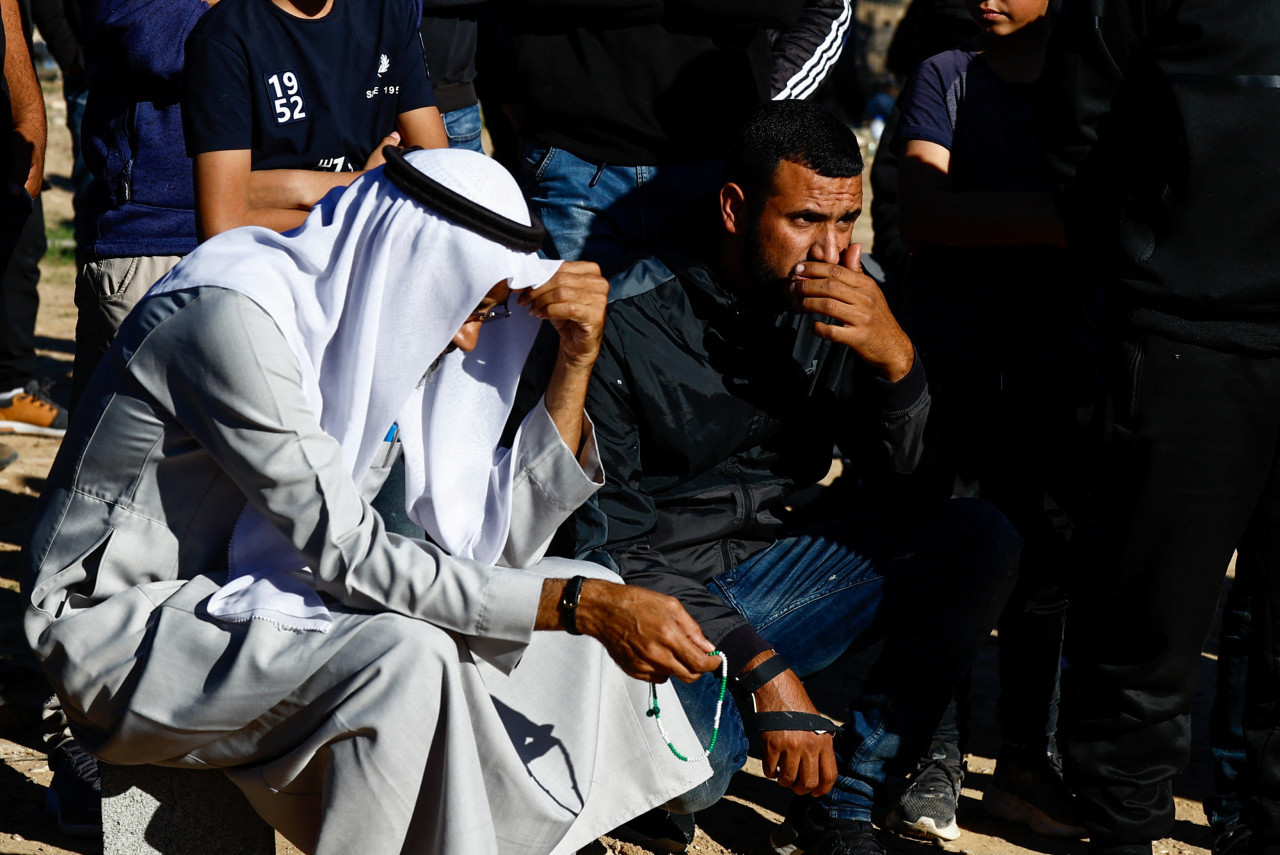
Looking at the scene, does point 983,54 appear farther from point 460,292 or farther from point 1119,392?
point 460,292

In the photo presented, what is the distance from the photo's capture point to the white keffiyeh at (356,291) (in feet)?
7.95

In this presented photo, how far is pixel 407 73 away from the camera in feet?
12.0

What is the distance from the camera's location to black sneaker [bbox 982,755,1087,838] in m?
3.48

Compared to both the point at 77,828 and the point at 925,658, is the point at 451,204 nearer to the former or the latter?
the point at 925,658

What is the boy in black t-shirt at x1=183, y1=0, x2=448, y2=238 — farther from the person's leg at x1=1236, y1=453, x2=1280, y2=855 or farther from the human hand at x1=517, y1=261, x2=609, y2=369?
the person's leg at x1=1236, y1=453, x2=1280, y2=855

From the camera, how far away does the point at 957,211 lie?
360 cm

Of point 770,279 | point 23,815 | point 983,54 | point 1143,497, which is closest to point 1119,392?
point 1143,497

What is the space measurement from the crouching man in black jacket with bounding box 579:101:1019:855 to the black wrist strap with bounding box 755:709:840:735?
0.16 ft

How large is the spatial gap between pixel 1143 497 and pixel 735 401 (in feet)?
3.12

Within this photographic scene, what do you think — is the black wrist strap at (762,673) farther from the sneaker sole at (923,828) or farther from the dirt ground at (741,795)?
the sneaker sole at (923,828)

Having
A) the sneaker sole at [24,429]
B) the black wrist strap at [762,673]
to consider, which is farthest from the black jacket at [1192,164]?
the sneaker sole at [24,429]

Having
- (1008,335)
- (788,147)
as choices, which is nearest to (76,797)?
(788,147)

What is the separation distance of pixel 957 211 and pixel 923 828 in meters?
1.57

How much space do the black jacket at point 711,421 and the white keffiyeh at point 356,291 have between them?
0.58m
